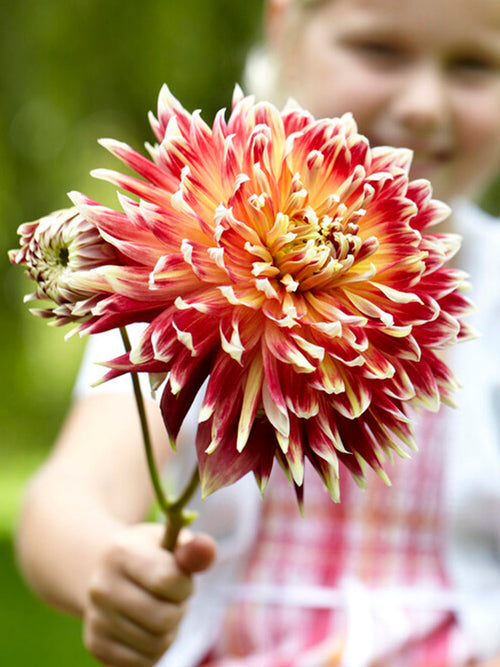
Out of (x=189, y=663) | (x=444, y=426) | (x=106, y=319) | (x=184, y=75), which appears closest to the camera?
(x=106, y=319)

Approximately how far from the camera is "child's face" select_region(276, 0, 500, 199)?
851 millimetres

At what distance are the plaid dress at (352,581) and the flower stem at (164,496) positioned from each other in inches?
13.5

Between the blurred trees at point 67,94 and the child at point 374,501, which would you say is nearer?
the child at point 374,501

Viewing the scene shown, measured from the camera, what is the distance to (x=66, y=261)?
398 millimetres

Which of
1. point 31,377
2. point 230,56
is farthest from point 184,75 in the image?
point 31,377

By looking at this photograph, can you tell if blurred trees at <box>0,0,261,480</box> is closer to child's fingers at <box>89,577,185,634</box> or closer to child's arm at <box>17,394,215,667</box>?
child's arm at <box>17,394,215,667</box>

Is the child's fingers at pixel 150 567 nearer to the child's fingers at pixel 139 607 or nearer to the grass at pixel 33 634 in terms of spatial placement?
the child's fingers at pixel 139 607

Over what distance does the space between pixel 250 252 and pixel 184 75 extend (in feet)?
12.0

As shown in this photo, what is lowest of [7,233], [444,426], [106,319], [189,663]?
[189,663]

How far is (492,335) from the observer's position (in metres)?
0.99

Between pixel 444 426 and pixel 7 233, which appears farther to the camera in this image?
pixel 7 233

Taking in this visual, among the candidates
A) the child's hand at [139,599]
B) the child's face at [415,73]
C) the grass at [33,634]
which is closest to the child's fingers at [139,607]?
the child's hand at [139,599]

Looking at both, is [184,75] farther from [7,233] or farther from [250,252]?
[250,252]

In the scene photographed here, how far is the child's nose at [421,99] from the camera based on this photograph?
851mm
